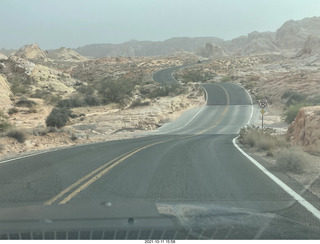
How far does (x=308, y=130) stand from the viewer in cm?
1761

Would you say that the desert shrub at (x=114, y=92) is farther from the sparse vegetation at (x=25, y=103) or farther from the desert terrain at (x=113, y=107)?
the sparse vegetation at (x=25, y=103)

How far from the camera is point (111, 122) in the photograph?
4247 cm

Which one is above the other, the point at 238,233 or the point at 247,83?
the point at 238,233

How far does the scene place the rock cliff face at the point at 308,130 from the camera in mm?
16227

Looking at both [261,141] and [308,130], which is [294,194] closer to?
[261,141]

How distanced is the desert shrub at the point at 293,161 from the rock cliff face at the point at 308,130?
166 inches

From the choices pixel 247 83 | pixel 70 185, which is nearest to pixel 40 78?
pixel 247 83

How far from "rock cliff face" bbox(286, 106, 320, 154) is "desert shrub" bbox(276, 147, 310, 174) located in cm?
421

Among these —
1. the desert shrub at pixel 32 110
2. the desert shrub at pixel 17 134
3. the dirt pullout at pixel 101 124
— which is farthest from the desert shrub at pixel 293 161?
the desert shrub at pixel 32 110

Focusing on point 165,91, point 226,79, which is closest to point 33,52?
point 226,79

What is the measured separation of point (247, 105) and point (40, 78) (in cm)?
3511

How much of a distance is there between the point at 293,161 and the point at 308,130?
7.17 m

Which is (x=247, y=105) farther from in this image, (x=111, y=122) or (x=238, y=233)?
(x=238, y=233)

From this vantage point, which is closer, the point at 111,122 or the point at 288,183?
the point at 288,183
